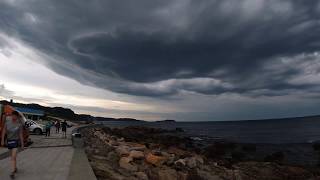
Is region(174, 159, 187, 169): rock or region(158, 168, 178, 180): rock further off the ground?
region(174, 159, 187, 169): rock

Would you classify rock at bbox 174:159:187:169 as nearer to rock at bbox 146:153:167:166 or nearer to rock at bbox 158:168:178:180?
rock at bbox 146:153:167:166

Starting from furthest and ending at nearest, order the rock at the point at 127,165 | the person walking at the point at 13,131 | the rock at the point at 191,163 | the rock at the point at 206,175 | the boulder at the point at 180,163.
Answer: the rock at the point at 191,163, the boulder at the point at 180,163, the rock at the point at 206,175, the rock at the point at 127,165, the person walking at the point at 13,131

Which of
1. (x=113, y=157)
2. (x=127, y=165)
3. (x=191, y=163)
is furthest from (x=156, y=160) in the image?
(x=113, y=157)

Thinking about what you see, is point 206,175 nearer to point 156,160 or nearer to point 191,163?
point 191,163

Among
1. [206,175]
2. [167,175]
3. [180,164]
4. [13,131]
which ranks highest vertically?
[13,131]

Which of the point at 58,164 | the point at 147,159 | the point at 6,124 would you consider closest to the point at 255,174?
the point at 147,159

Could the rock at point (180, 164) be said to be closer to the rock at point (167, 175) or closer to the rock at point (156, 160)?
the rock at point (156, 160)

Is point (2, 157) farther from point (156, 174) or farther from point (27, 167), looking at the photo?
point (156, 174)

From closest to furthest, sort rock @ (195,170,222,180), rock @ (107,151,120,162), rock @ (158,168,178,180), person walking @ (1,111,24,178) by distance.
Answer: person walking @ (1,111,24,178), rock @ (158,168,178,180), rock @ (195,170,222,180), rock @ (107,151,120,162)

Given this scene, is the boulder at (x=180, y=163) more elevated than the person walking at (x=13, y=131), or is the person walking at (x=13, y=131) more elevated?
the person walking at (x=13, y=131)

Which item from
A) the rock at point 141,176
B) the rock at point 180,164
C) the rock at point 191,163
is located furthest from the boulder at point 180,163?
the rock at point 141,176

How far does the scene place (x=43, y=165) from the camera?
483 inches

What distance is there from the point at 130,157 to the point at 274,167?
30.4 feet

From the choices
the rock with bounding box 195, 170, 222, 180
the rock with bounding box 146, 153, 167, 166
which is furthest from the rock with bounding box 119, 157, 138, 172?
the rock with bounding box 195, 170, 222, 180
